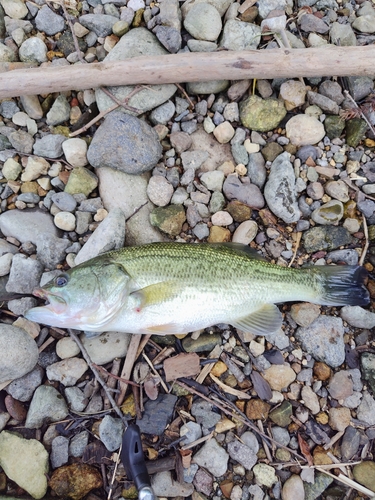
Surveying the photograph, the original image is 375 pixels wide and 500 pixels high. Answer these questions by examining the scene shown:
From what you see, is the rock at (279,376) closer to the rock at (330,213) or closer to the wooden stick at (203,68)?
the rock at (330,213)

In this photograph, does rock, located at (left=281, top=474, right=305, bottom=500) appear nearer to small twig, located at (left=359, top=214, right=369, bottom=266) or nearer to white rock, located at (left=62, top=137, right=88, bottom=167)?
small twig, located at (left=359, top=214, right=369, bottom=266)

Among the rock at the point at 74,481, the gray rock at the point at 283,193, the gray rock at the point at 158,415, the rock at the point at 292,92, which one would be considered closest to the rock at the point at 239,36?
the rock at the point at 292,92

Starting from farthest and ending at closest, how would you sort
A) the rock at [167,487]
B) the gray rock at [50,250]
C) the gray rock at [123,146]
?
the gray rock at [123,146], the gray rock at [50,250], the rock at [167,487]

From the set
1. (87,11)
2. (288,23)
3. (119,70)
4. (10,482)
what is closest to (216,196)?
(119,70)

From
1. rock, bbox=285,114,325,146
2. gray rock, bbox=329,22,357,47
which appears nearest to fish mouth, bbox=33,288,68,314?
rock, bbox=285,114,325,146

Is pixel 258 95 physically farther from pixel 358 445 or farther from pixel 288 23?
pixel 358 445
